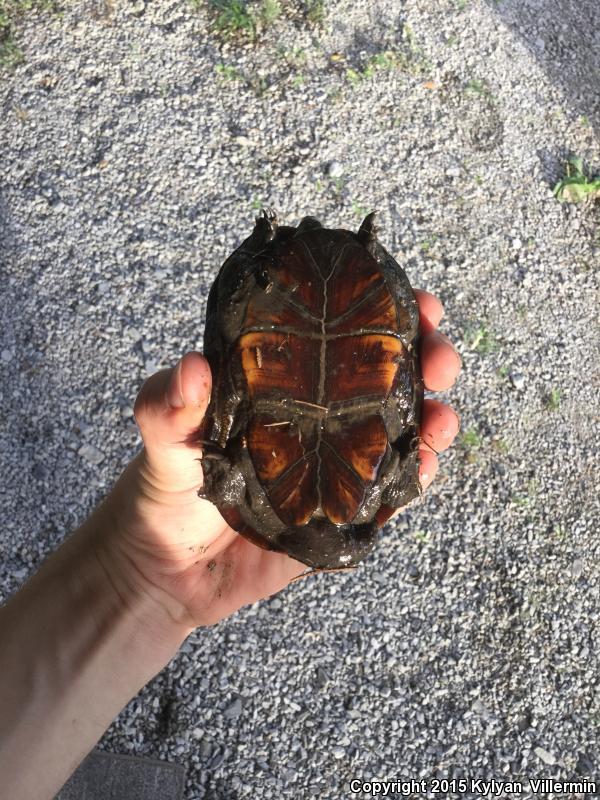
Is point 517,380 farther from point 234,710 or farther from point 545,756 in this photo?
point 234,710

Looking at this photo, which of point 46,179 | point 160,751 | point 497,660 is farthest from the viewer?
point 46,179

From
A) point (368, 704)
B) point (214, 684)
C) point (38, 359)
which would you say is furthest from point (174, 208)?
point (368, 704)

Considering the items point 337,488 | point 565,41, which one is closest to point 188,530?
point 337,488

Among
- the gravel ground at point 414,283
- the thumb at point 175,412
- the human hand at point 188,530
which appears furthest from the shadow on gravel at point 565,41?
the thumb at point 175,412

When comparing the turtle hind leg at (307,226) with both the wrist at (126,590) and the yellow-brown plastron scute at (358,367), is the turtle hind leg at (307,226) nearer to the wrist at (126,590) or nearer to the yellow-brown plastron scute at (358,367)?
the yellow-brown plastron scute at (358,367)

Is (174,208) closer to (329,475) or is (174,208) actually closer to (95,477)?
(95,477)

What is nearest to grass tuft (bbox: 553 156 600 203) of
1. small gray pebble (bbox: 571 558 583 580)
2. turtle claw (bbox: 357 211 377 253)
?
small gray pebble (bbox: 571 558 583 580)
